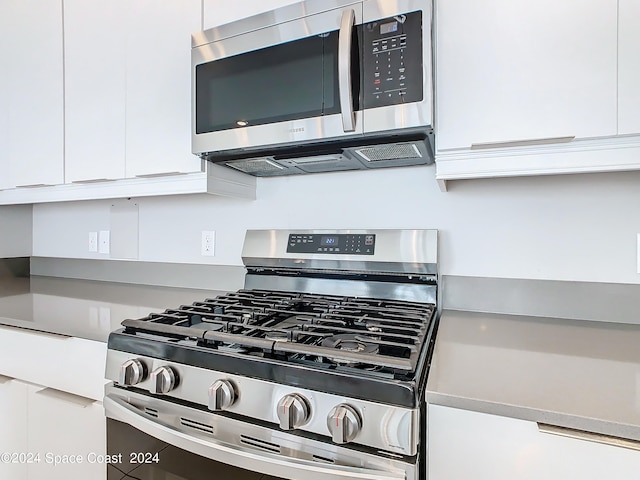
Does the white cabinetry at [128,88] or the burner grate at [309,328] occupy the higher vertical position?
the white cabinetry at [128,88]

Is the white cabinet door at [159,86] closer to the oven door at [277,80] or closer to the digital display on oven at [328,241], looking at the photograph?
the oven door at [277,80]

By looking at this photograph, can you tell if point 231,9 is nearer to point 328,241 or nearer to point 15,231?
point 328,241

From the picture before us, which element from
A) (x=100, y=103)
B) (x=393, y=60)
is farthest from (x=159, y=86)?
(x=393, y=60)

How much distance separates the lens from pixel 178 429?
0.86 meters

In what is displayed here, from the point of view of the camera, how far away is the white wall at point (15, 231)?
2.11m

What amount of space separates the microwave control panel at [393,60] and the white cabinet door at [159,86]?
69cm

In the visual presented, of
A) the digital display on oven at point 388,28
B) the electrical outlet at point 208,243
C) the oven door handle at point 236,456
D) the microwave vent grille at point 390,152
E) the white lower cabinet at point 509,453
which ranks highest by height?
the digital display on oven at point 388,28

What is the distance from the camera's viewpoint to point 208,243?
68.1 inches

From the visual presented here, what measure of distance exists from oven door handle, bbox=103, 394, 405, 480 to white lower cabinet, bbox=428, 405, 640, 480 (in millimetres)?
101

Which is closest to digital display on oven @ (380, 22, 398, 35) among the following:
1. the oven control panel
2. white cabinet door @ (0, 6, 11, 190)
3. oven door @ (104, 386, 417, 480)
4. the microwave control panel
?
the microwave control panel

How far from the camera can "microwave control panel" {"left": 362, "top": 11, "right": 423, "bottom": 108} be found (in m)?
0.99

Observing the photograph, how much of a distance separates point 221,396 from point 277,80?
923mm

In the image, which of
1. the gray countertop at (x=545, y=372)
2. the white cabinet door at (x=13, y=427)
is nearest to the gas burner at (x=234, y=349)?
the gray countertop at (x=545, y=372)

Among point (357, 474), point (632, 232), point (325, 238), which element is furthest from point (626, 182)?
point (357, 474)
